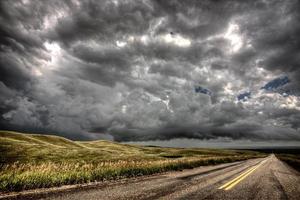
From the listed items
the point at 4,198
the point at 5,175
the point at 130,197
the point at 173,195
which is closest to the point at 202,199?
the point at 173,195

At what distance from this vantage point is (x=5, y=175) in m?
11.1

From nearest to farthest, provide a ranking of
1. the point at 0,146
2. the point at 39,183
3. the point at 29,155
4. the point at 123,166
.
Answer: the point at 39,183 < the point at 123,166 < the point at 29,155 < the point at 0,146

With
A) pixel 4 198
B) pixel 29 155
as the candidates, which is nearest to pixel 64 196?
pixel 4 198

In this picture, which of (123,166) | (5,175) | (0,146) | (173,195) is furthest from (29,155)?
(173,195)

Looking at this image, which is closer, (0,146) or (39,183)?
(39,183)

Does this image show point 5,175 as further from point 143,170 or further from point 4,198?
point 143,170

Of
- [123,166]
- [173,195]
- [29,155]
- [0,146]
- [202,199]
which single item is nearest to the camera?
[202,199]

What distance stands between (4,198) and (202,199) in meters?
7.42

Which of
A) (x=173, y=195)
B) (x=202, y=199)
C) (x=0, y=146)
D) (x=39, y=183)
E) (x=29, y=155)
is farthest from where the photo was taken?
(x=0, y=146)

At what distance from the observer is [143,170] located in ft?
61.0

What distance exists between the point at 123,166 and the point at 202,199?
10.9 metres

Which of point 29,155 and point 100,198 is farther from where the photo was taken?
point 29,155

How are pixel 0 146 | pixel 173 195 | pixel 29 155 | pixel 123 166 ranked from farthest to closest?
pixel 0 146 < pixel 29 155 < pixel 123 166 < pixel 173 195

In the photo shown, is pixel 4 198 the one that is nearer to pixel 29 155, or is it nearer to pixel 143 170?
pixel 143 170
